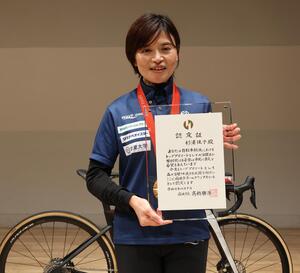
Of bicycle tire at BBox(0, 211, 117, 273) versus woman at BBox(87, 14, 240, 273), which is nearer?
woman at BBox(87, 14, 240, 273)

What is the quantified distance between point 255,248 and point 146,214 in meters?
2.54

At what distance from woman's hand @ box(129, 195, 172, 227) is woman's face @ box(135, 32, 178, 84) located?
1.13ft

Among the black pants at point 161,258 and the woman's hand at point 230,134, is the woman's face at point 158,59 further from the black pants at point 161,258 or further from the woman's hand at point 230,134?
the black pants at point 161,258

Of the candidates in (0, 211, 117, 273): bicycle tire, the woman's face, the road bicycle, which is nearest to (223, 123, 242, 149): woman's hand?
the woman's face

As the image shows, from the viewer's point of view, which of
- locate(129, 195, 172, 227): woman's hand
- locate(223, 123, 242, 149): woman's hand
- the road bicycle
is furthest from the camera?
the road bicycle

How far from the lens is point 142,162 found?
52.9 inches

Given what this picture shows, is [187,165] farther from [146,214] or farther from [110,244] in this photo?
[110,244]

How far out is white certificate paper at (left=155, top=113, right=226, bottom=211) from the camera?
4.25 ft

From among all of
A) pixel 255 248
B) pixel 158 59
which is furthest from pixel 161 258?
pixel 255 248

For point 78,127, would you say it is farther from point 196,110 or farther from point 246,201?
point 196,110

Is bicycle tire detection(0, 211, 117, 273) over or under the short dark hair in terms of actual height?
under

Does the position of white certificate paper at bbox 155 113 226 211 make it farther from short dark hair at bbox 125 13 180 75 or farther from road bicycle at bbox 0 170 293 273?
road bicycle at bbox 0 170 293 273

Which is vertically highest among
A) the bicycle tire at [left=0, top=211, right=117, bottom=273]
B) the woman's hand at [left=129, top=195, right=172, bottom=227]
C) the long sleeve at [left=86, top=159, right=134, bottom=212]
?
the long sleeve at [left=86, top=159, right=134, bottom=212]

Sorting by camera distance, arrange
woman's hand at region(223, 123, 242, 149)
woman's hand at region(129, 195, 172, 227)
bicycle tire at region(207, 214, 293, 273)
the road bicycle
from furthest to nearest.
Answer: bicycle tire at region(207, 214, 293, 273), the road bicycle, woman's hand at region(223, 123, 242, 149), woman's hand at region(129, 195, 172, 227)
